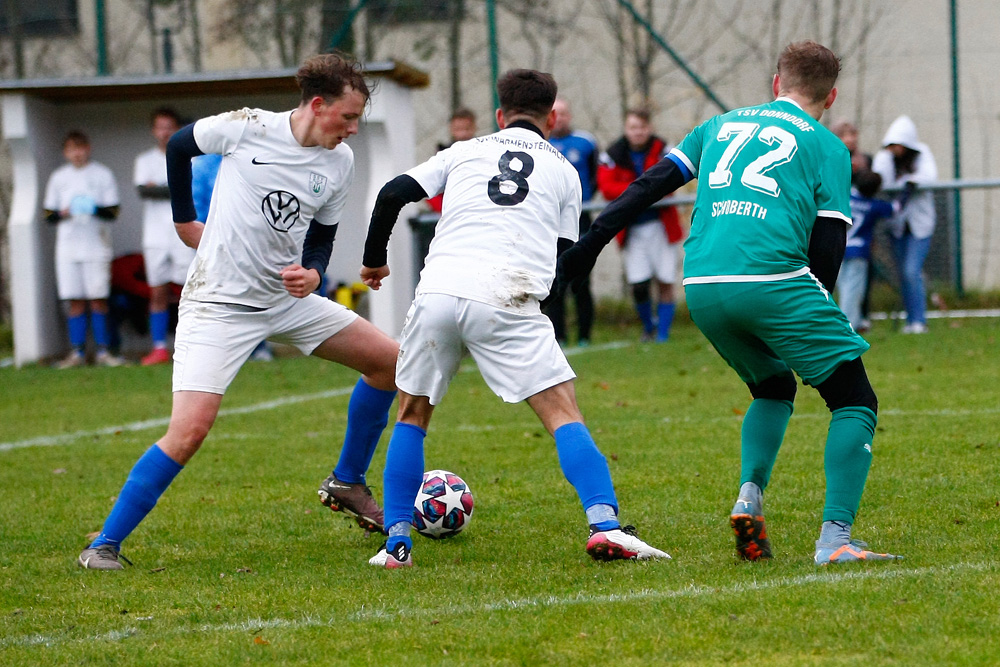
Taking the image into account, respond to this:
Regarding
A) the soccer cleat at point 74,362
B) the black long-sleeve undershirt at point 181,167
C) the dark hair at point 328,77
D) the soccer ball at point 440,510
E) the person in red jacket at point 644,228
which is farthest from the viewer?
the soccer cleat at point 74,362

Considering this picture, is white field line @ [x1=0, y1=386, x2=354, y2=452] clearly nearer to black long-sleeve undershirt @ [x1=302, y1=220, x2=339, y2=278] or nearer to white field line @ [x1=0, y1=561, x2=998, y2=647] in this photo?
black long-sleeve undershirt @ [x1=302, y1=220, x2=339, y2=278]

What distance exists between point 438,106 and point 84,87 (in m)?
4.34

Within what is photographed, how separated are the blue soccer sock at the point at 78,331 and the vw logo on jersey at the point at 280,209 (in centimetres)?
921

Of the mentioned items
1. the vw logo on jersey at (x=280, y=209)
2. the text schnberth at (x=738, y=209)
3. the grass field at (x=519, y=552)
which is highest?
the vw logo on jersey at (x=280, y=209)

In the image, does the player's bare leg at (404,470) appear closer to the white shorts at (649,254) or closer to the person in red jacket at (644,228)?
the person in red jacket at (644,228)

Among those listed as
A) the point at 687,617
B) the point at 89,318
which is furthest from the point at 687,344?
the point at 687,617

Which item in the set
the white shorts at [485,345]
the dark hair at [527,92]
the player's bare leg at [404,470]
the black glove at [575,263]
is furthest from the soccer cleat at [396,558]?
the dark hair at [527,92]

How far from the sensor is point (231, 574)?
16.2 feet

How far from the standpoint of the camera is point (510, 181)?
4.95 meters

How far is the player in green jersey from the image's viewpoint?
4480 millimetres

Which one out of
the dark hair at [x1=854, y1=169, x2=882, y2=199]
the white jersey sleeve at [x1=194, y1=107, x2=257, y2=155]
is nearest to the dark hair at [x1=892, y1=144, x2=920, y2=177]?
the dark hair at [x1=854, y1=169, x2=882, y2=199]

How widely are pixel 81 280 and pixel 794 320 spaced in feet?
35.2

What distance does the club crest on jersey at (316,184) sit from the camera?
5336 mm

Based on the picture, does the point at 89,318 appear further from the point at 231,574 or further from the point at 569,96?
the point at 231,574
